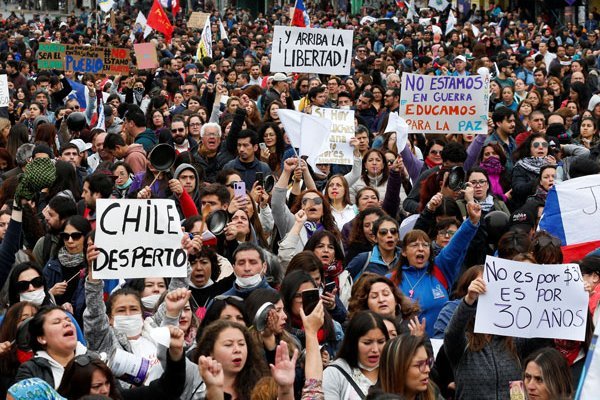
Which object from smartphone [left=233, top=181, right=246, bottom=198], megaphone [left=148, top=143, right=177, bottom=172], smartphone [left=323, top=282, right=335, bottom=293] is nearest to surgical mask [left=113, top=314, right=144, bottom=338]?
smartphone [left=323, top=282, right=335, bottom=293]

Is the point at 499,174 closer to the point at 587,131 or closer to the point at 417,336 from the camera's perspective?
the point at 587,131

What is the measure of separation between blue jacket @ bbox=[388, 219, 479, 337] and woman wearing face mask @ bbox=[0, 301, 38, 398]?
229 centimetres

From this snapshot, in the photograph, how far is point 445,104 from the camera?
41.5ft

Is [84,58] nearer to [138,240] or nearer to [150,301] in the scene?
[138,240]

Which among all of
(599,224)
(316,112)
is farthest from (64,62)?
(599,224)

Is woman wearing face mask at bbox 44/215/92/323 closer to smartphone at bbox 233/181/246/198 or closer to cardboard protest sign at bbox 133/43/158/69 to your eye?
smartphone at bbox 233/181/246/198

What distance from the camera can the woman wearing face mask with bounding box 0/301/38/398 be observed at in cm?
643

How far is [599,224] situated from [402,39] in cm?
1854

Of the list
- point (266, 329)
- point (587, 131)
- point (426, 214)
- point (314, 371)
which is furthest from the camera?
point (587, 131)

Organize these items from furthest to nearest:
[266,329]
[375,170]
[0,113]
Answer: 1. [0,113]
2. [375,170]
3. [266,329]

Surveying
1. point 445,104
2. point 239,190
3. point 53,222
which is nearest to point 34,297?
point 53,222

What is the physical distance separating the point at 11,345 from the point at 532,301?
2.46 meters

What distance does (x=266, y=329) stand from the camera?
6582 millimetres

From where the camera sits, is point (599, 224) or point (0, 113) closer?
point (599, 224)
